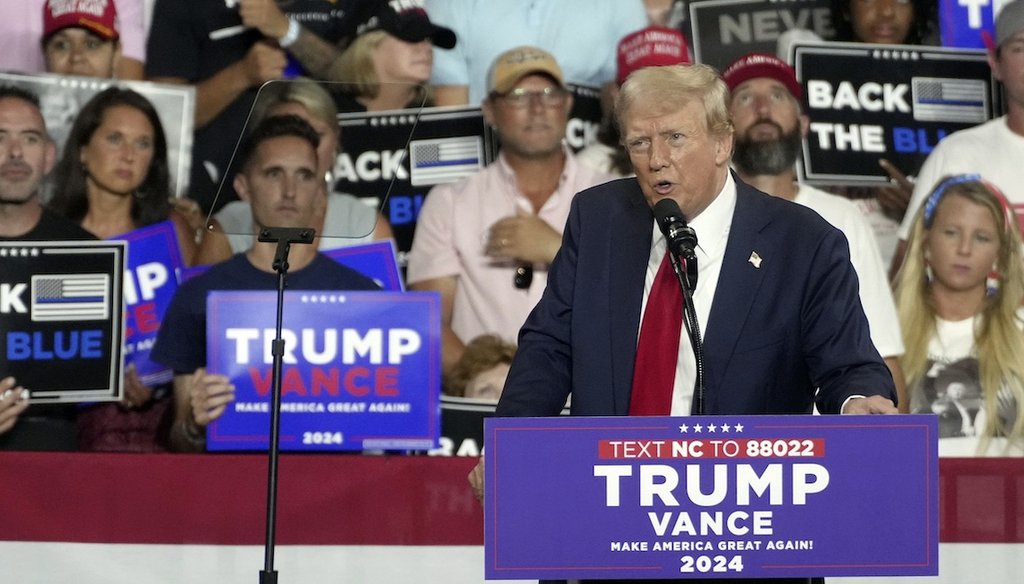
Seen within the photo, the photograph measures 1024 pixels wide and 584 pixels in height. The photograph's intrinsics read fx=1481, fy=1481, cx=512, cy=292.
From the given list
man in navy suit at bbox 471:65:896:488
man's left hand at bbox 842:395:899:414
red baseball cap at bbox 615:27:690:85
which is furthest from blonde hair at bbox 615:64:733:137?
red baseball cap at bbox 615:27:690:85

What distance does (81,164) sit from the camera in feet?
15.8

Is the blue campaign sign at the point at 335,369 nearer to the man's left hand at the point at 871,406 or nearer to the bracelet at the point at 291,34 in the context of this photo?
the bracelet at the point at 291,34

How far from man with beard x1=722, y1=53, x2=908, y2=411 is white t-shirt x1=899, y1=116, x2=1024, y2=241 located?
0.29 metres

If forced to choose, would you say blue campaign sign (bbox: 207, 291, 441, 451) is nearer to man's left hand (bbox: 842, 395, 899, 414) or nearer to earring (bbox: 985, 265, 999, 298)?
earring (bbox: 985, 265, 999, 298)

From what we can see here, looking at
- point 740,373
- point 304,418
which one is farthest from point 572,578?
point 304,418

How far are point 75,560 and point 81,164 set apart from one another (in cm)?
134

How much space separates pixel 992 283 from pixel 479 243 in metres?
1.65

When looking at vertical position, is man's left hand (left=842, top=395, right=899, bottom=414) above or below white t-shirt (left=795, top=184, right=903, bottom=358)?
below

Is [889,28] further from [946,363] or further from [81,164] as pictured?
[81,164]

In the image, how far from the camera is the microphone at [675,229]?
7.22ft

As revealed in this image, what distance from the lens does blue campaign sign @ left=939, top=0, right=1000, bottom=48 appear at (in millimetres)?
5023

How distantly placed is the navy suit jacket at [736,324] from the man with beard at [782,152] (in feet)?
7.00

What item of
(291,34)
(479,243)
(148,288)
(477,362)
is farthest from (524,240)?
(148,288)

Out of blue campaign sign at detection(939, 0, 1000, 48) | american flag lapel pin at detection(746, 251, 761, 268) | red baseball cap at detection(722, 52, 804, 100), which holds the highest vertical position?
blue campaign sign at detection(939, 0, 1000, 48)
